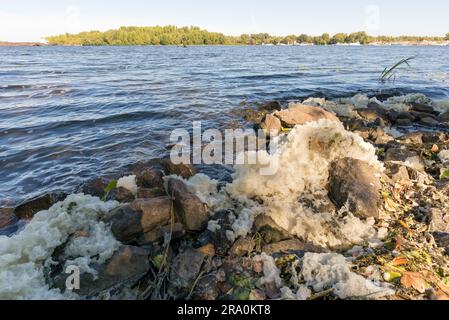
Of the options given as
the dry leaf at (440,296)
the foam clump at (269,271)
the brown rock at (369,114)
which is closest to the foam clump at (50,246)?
the foam clump at (269,271)

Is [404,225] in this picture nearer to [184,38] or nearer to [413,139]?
[413,139]

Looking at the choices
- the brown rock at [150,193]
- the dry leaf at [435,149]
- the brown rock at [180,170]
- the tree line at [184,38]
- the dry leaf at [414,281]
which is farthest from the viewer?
the tree line at [184,38]

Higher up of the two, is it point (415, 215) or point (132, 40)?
point (132, 40)

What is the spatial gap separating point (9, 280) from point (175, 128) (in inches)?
264

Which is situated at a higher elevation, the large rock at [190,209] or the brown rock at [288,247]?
the large rock at [190,209]

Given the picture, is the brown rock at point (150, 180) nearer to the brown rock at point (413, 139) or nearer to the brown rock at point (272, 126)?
the brown rock at point (272, 126)

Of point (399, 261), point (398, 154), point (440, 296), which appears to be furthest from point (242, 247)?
point (398, 154)

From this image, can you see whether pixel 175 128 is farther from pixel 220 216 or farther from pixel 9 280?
pixel 9 280

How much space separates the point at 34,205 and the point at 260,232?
12.5 feet

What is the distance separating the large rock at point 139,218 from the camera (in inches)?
152

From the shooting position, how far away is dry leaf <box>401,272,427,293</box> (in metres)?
3.05

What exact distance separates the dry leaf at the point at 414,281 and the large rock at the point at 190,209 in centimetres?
237
